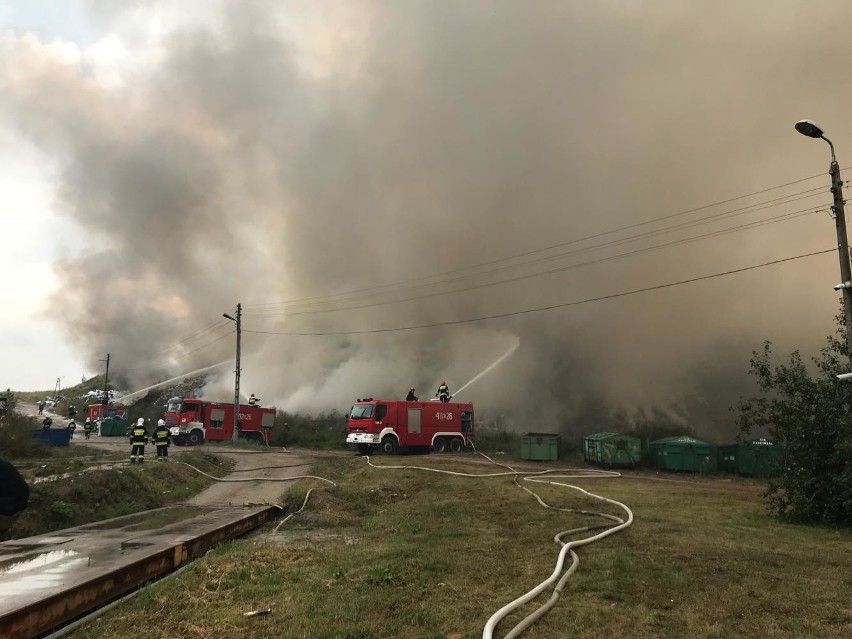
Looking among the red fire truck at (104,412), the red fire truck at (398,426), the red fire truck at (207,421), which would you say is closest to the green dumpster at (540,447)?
the red fire truck at (398,426)

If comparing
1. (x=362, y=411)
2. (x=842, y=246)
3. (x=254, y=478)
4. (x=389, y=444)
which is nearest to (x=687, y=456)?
(x=389, y=444)

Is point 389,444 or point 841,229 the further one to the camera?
point 389,444

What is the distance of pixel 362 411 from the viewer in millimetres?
27250

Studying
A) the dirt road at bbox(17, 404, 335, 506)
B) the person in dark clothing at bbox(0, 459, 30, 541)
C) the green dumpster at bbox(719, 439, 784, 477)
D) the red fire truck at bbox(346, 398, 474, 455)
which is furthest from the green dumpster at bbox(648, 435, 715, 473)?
the person in dark clothing at bbox(0, 459, 30, 541)

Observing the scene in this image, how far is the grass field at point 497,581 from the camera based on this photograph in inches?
179

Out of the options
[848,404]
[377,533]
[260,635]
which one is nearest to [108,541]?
[377,533]

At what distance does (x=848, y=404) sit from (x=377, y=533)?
8.91 meters

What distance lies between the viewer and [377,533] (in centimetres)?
932

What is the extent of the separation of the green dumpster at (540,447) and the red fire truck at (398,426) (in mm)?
4645

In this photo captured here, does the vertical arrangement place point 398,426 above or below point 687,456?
above

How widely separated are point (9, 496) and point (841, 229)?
13703mm

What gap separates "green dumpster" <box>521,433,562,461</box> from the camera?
24781mm

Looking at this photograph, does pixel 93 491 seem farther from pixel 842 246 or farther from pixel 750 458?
pixel 750 458

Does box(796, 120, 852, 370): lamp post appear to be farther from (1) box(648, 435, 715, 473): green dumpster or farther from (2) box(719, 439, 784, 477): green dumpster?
(2) box(719, 439, 784, 477): green dumpster
